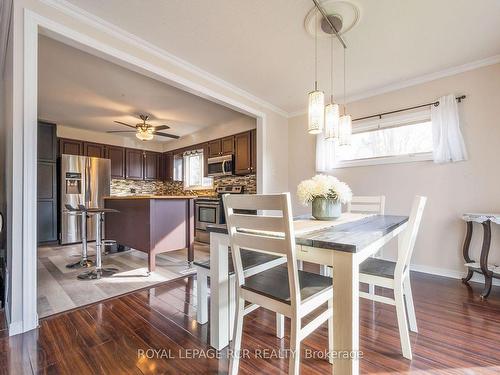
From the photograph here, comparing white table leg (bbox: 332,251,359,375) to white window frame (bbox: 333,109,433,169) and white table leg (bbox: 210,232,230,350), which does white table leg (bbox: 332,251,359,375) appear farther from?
white window frame (bbox: 333,109,433,169)

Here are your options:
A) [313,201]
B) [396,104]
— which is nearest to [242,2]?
[313,201]

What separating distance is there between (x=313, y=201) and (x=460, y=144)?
7.03 ft

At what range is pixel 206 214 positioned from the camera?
15.5 ft

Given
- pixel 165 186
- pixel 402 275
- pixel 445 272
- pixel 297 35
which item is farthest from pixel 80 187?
pixel 445 272

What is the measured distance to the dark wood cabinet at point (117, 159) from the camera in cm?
547

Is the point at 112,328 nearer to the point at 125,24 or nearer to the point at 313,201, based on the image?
the point at 313,201

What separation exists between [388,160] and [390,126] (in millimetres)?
460

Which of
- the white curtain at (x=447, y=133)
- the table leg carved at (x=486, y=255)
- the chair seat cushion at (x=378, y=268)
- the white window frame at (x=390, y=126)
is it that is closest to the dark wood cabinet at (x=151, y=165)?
the white window frame at (x=390, y=126)

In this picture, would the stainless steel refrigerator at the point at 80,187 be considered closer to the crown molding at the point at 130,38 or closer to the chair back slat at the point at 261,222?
the crown molding at the point at 130,38

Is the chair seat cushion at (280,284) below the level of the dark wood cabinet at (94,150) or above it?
below

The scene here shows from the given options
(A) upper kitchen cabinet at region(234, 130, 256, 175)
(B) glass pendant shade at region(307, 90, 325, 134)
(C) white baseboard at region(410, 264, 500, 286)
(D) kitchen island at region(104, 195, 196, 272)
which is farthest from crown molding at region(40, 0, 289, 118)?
(C) white baseboard at region(410, 264, 500, 286)

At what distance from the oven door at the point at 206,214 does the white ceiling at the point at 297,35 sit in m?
2.36

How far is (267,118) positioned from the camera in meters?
3.92

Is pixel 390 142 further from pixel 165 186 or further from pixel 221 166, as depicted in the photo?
pixel 165 186
